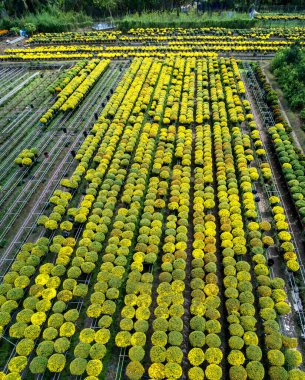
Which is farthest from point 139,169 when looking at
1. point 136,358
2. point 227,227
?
point 136,358

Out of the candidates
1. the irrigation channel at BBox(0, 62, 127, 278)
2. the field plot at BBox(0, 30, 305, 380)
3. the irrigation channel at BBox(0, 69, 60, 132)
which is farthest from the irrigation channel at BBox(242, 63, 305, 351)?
the irrigation channel at BBox(0, 69, 60, 132)

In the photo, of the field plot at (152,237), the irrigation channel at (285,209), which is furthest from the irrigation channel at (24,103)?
the irrigation channel at (285,209)

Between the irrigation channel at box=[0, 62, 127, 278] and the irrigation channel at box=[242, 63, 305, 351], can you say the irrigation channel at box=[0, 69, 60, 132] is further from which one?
the irrigation channel at box=[242, 63, 305, 351]

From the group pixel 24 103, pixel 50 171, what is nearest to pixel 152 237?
pixel 50 171

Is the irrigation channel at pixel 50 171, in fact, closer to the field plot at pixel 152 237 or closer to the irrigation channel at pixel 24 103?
the field plot at pixel 152 237

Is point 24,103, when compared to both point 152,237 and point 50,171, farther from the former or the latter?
point 152,237

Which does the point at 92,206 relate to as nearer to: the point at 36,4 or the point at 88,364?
the point at 88,364
